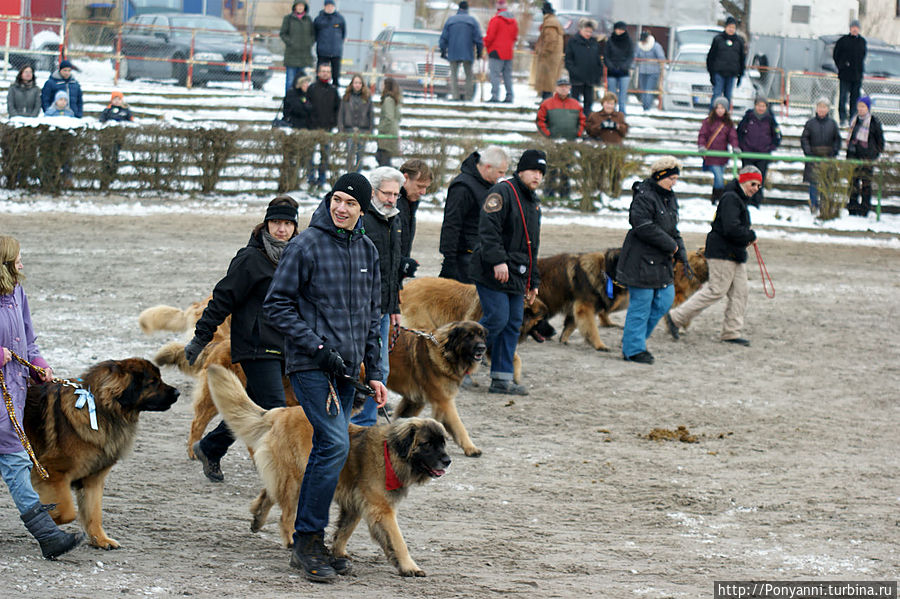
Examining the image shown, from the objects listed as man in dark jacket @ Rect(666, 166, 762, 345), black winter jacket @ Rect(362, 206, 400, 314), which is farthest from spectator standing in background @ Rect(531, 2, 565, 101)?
black winter jacket @ Rect(362, 206, 400, 314)

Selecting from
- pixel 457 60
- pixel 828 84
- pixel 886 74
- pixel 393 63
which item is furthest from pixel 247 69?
pixel 886 74

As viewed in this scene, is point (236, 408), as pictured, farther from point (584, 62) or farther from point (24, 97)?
point (584, 62)

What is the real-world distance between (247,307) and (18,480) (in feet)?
5.33

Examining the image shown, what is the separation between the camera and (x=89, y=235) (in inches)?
590

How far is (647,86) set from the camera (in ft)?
86.6

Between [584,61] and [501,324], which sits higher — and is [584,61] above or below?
above

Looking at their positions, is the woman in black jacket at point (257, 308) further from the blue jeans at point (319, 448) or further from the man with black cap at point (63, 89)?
the man with black cap at point (63, 89)

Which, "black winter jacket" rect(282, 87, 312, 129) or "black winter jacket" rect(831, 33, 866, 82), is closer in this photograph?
"black winter jacket" rect(282, 87, 312, 129)

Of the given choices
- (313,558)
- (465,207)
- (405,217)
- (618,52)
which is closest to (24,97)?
(618,52)

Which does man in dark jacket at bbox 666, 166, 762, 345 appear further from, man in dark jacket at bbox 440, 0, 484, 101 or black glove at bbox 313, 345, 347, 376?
man in dark jacket at bbox 440, 0, 484, 101

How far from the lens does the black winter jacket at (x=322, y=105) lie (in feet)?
63.1

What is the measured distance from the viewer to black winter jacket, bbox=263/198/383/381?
4.89 meters

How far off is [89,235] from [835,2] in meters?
28.5

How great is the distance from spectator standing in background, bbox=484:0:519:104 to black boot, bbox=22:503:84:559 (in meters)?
19.5
